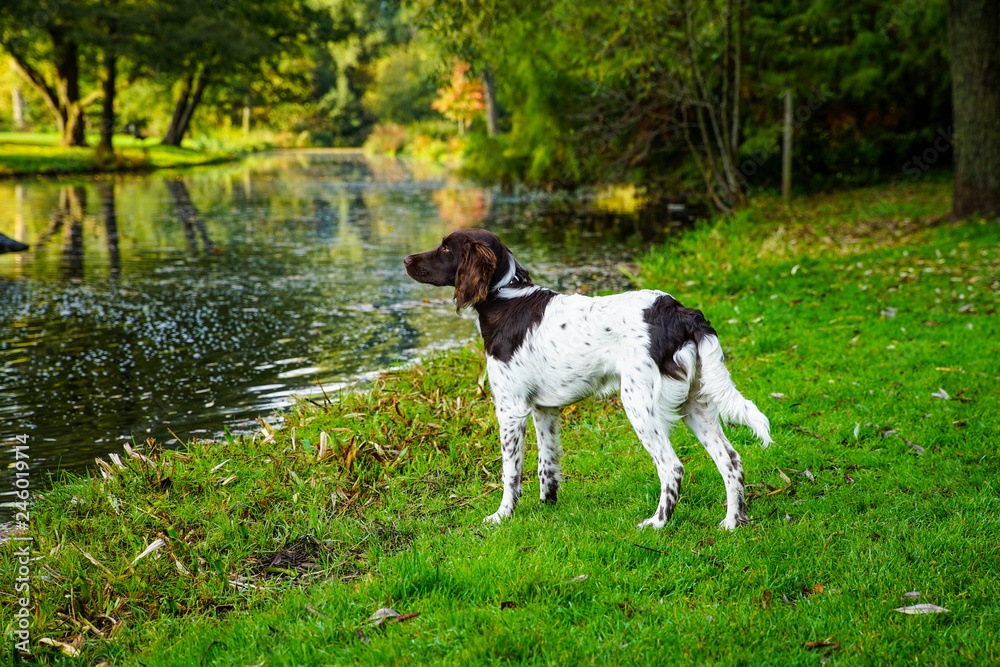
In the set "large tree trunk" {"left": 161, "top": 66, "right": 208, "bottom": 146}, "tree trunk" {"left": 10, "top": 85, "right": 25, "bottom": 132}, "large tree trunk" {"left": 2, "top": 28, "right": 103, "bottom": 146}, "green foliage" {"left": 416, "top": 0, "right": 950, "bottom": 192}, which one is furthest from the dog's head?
"tree trunk" {"left": 10, "top": 85, "right": 25, "bottom": 132}

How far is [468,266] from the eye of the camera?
14.8ft

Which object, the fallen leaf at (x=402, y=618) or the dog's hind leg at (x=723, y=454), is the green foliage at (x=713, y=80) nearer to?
the dog's hind leg at (x=723, y=454)

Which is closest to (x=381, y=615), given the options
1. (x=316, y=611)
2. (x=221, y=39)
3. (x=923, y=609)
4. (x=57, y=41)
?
(x=316, y=611)

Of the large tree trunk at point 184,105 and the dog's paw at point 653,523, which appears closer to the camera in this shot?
the dog's paw at point 653,523

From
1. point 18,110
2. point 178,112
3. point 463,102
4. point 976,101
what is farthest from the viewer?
point 18,110

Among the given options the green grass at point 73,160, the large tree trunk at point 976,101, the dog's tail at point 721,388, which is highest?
the green grass at point 73,160

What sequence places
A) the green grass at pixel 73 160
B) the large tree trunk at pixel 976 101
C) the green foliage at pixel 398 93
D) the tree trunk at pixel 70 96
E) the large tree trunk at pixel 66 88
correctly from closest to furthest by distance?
the large tree trunk at pixel 976 101, the green grass at pixel 73 160, the large tree trunk at pixel 66 88, the tree trunk at pixel 70 96, the green foliage at pixel 398 93

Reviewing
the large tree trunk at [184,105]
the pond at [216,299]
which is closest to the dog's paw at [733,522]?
the pond at [216,299]

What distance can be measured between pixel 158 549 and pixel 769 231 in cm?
1271

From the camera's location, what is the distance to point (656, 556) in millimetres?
3781

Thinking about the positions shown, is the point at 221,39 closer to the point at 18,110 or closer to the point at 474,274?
the point at 18,110

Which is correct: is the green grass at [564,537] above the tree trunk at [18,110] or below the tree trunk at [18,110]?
below

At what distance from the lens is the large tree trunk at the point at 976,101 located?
1209 centimetres

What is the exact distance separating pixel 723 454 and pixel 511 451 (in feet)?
3.81
